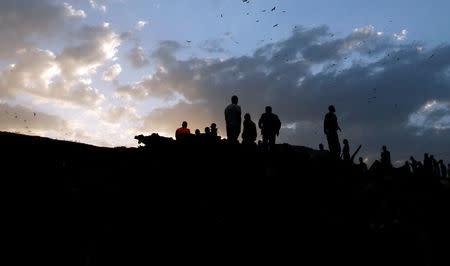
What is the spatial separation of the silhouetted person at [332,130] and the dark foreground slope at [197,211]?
75.5 inches

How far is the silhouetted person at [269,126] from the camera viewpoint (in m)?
11.9

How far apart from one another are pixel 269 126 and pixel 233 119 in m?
1.51

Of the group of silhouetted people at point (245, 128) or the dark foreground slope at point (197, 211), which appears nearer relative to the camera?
the dark foreground slope at point (197, 211)

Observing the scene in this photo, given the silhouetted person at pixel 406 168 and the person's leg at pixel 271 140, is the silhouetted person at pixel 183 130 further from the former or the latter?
the silhouetted person at pixel 406 168

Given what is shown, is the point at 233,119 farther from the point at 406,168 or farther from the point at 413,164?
the point at 413,164

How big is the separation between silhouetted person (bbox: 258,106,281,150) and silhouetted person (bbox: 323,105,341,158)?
6.45ft

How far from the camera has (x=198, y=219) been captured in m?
8.31

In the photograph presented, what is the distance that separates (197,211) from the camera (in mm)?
8461

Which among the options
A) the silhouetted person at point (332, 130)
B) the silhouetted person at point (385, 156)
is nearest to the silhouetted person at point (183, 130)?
the silhouetted person at point (332, 130)

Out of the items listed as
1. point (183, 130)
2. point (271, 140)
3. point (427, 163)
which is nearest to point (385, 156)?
point (427, 163)

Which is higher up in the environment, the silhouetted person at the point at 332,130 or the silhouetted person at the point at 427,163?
the silhouetted person at the point at 332,130

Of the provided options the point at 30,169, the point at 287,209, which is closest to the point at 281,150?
the point at 287,209

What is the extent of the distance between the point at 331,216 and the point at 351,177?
2837 millimetres

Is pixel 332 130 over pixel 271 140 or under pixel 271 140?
over
